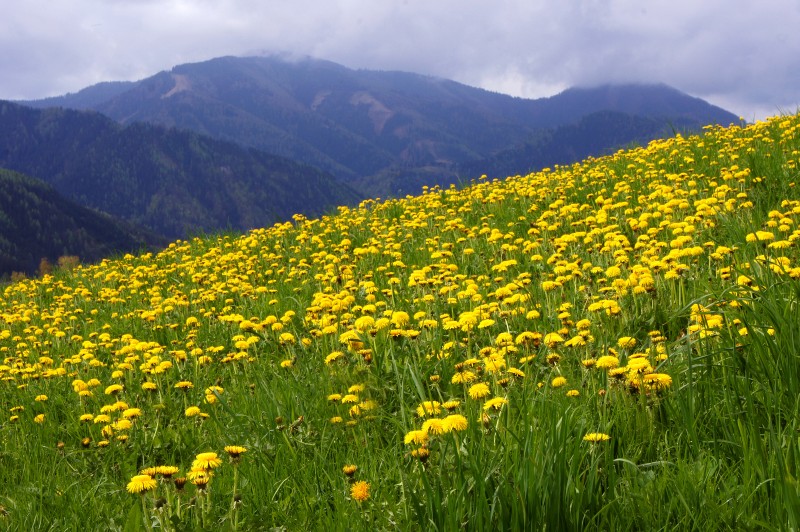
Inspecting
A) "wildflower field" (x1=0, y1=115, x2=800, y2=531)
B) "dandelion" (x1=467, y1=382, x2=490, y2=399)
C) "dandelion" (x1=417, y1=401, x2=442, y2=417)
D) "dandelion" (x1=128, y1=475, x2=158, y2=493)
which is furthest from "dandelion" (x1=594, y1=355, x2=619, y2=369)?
"dandelion" (x1=128, y1=475, x2=158, y2=493)

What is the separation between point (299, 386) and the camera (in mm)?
4684

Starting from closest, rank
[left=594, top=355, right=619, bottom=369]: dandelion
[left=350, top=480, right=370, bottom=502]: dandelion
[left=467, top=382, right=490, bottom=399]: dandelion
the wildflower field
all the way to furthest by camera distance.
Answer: the wildflower field, [left=350, top=480, right=370, bottom=502]: dandelion, [left=467, top=382, right=490, bottom=399]: dandelion, [left=594, top=355, right=619, bottom=369]: dandelion

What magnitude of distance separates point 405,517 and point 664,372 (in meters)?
1.77

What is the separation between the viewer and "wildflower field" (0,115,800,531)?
2609 millimetres

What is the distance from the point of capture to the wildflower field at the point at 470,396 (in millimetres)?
2609

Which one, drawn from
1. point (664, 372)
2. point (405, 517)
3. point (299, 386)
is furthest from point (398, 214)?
point (405, 517)

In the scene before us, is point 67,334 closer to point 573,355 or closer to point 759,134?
point 573,355

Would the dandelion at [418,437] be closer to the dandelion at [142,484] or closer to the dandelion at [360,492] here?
the dandelion at [360,492]

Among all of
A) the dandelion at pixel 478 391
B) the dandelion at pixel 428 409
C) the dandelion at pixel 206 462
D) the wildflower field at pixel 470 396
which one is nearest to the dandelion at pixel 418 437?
the wildflower field at pixel 470 396

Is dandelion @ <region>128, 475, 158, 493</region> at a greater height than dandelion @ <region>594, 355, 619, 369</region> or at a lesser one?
lesser

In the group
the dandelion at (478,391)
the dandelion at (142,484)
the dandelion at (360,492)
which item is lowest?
the dandelion at (360,492)

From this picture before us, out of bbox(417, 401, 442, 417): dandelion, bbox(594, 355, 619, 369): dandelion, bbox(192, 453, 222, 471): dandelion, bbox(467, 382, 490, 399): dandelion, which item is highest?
bbox(594, 355, 619, 369): dandelion

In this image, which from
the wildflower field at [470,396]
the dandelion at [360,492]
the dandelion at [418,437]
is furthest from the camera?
the dandelion at [418,437]

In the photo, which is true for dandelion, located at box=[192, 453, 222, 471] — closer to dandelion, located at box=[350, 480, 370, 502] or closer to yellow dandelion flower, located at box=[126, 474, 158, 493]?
yellow dandelion flower, located at box=[126, 474, 158, 493]
